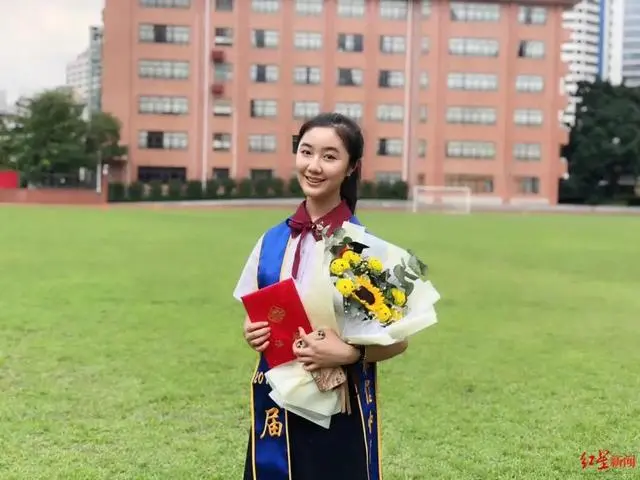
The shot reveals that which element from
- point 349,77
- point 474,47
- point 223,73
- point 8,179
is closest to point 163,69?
point 223,73

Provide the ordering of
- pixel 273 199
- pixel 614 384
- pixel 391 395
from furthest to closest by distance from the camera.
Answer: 1. pixel 273 199
2. pixel 614 384
3. pixel 391 395

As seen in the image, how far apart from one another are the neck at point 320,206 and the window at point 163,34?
46070mm

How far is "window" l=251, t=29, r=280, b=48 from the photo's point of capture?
46781 mm

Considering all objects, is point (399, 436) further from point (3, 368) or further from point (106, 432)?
point (3, 368)

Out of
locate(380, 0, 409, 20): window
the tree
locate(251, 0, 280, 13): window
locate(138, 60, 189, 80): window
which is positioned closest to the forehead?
locate(138, 60, 189, 80): window

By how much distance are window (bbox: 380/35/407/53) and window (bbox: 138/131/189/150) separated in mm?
13141

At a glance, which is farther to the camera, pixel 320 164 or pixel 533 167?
pixel 533 167

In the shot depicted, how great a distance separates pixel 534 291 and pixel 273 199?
3562 centimetres

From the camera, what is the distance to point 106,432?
4191mm

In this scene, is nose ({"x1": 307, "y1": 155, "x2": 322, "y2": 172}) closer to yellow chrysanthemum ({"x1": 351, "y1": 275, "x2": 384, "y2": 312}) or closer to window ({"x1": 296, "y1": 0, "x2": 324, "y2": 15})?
yellow chrysanthemum ({"x1": 351, "y1": 275, "x2": 384, "y2": 312})

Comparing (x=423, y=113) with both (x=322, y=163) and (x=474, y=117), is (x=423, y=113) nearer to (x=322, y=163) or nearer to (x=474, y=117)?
(x=474, y=117)

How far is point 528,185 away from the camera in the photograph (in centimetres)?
4844

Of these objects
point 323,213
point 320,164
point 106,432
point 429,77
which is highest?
point 429,77

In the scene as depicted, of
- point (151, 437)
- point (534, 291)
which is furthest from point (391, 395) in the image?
point (534, 291)
